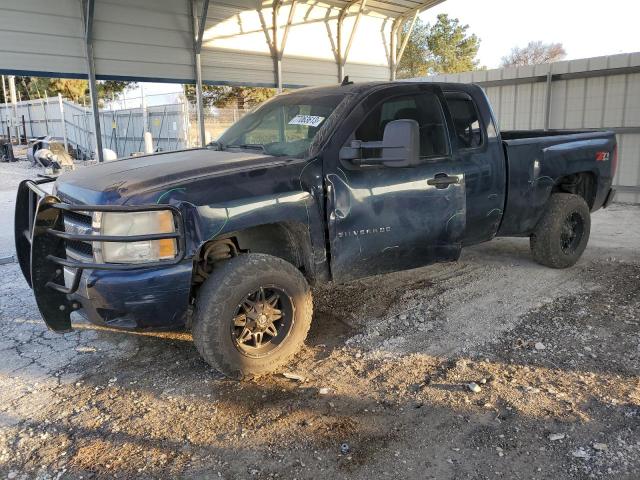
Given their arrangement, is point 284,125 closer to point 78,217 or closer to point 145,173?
point 145,173

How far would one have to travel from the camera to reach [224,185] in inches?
136

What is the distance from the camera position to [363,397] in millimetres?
3391

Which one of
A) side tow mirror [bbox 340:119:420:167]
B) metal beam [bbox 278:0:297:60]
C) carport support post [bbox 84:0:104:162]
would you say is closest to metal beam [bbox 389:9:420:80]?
metal beam [bbox 278:0:297:60]

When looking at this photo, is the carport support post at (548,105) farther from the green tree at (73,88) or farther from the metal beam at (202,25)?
the green tree at (73,88)

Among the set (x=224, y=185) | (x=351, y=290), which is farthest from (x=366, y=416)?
(x=351, y=290)

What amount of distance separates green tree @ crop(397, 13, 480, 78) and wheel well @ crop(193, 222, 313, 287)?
143 feet

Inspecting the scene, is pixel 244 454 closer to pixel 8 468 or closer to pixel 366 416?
pixel 366 416

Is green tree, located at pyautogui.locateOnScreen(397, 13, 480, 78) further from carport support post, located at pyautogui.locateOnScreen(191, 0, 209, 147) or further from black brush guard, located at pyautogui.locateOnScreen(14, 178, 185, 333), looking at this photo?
black brush guard, located at pyautogui.locateOnScreen(14, 178, 185, 333)

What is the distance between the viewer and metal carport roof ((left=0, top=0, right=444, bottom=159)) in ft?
29.6

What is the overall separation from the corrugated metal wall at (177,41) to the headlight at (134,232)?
7121 mm

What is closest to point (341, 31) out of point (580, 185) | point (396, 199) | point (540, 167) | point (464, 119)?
point (580, 185)

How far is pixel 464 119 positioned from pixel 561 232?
74.5 inches

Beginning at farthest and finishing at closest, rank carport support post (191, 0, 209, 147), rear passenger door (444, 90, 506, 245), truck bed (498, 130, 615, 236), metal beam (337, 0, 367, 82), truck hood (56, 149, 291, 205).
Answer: metal beam (337, 0, 367, 82) < carport support post (191, 0, 209, 147) < truck bed (498, 130, 615, 236) < rear passenger door (444, 90, 506, 245) < truck hood (56, 149, 291, 205)

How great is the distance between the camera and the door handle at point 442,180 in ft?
Result: 14.6
